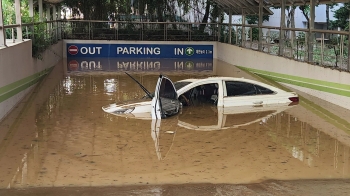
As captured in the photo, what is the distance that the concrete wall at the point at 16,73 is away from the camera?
10875mm

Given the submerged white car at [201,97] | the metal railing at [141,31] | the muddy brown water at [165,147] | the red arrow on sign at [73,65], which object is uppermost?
the metal railing at [141,31]

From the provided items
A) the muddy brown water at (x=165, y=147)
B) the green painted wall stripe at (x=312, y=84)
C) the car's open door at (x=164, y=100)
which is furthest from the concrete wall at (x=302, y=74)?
the car's open door at (x=164, y=100)

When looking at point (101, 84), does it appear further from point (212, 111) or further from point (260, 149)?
point (260, 149)

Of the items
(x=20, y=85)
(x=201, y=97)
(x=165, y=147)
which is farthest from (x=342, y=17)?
(x=165, y=147)

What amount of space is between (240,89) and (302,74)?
154 inches

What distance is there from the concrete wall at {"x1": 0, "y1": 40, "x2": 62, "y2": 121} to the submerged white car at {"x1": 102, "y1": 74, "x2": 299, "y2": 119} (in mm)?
2338

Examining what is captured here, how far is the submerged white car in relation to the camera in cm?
1077

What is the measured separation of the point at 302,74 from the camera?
15.1m

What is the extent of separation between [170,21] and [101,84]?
1564cm

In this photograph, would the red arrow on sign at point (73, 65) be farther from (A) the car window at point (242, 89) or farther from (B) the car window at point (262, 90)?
(B) the car window at point (262, 90)

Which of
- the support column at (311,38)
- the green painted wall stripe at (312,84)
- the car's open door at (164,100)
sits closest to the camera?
the car's open door at (164,100)

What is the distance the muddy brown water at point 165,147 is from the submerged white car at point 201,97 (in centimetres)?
30

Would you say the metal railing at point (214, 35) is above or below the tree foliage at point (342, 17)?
below

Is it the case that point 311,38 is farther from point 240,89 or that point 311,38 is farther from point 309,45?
point 240,89
